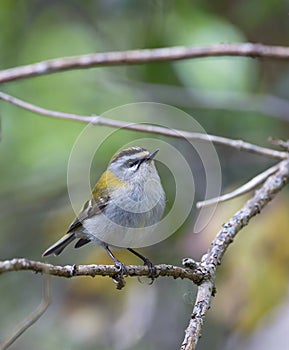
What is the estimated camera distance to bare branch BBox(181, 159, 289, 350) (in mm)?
1803

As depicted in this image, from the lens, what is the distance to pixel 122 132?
14.6ft

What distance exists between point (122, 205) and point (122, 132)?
152cm

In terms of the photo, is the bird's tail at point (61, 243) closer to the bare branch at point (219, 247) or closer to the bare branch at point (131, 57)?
the bare branch at point (131, 57)

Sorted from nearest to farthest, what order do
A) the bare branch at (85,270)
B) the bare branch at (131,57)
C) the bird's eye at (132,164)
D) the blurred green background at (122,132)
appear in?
the bare branch at (85,270) < the bare branch at (131,57) < the bird's eye at (132,164) < the blurred green background at (122,132)

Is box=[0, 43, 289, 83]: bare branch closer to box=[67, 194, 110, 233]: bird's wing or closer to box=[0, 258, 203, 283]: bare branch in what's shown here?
box=[67, 194, 110, 233]: bird's wing

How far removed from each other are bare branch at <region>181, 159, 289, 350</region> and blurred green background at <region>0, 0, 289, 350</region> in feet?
2.96

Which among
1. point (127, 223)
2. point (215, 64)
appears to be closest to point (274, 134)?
point (215, 64)

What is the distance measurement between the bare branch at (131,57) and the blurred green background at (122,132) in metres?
1.03

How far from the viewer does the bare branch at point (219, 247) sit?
5.92 ft

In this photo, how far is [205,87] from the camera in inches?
155

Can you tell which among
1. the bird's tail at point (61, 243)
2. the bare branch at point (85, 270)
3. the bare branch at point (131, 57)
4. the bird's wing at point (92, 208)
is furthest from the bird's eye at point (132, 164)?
the bare branch at point (85, 270)

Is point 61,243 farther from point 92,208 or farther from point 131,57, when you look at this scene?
point 131,57

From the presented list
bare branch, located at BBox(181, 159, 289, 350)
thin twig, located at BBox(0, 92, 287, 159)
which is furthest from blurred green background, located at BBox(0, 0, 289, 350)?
bare branch, located at BBox(181, 159, 289, 350)

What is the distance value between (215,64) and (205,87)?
6.3 inches
